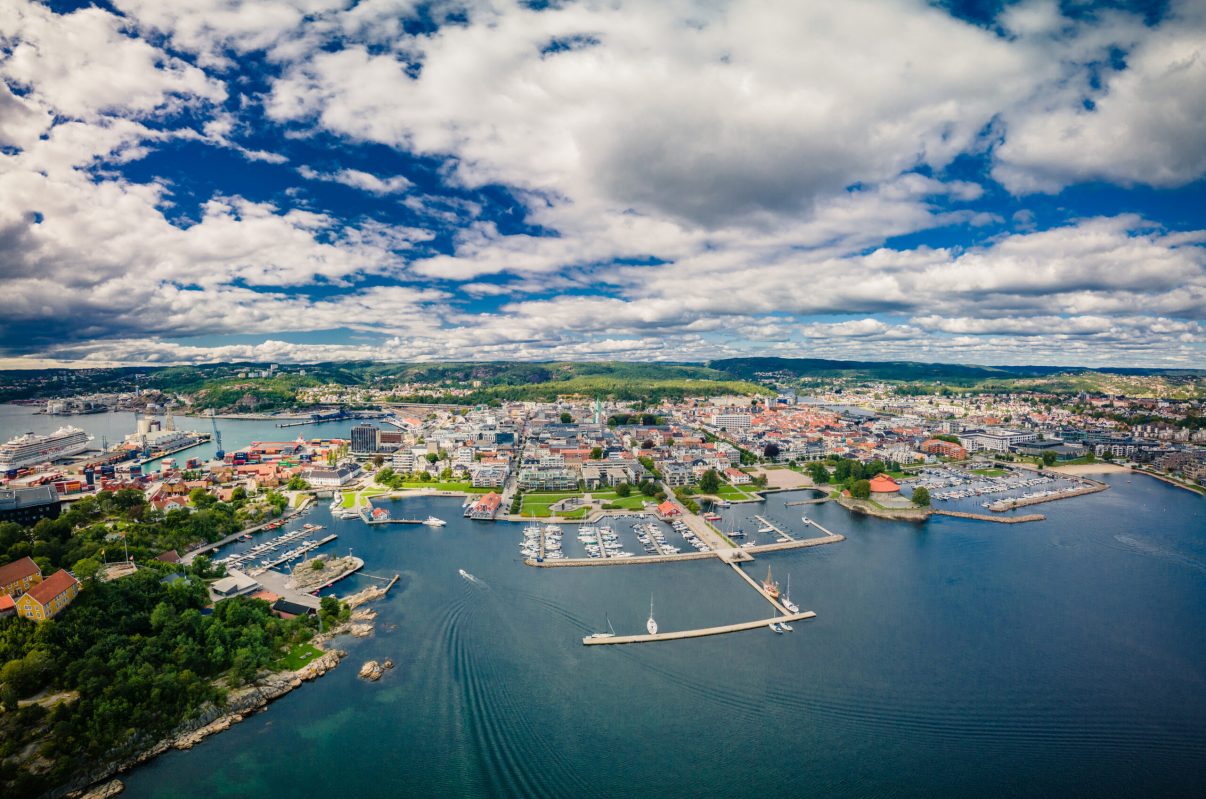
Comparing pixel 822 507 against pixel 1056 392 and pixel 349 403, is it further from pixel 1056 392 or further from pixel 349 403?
pixel 1056 392

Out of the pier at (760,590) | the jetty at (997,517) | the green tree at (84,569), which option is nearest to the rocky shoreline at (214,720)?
the green tree at (84,569)

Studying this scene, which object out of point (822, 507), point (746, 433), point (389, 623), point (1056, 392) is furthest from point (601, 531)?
point (1056, 392)

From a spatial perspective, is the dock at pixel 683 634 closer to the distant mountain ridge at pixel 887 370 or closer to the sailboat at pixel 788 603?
the sailboat at pixel 788 603

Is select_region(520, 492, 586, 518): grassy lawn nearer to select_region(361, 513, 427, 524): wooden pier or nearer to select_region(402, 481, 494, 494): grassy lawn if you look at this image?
select_region(402, 481, 494, 494): grassy lawn

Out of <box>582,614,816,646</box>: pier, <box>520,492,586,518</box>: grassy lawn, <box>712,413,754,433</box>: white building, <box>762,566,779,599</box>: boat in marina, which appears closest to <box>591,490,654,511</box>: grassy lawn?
<box>520,492,586,518</box>: grassy lawn

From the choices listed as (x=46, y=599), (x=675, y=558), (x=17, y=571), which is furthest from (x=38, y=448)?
(x=675, y=558)

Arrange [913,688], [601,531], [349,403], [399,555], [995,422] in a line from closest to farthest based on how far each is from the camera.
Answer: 1. [913,688]
2. [399,555]
3. [601,531]
4. [995,422]
5. [349,403]

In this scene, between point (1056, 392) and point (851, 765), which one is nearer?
point (851, 765)

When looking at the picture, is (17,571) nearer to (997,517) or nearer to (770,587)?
(770,587)
